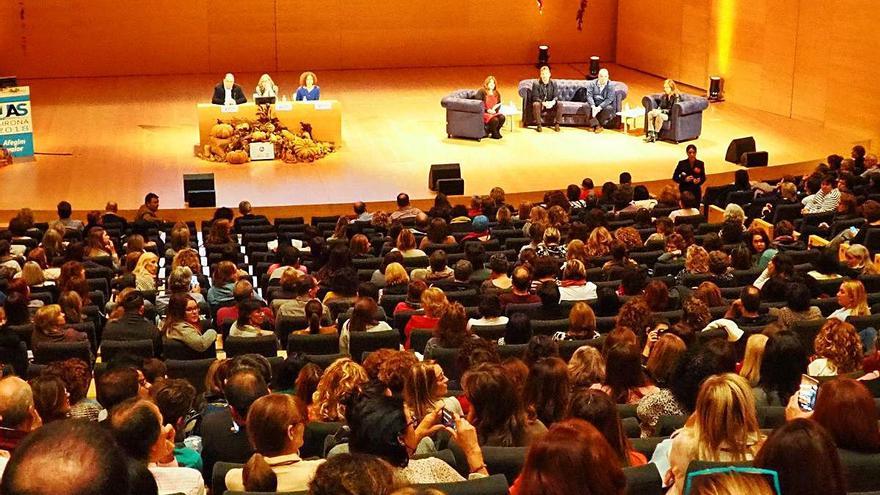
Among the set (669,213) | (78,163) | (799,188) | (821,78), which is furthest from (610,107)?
(78,163)

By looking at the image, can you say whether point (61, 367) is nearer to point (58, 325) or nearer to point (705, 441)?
point (58, 325)

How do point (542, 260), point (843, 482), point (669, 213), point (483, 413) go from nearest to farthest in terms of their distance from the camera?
point (843, 482) < point (483, 413) < point (542, 260) < point (669, 213)

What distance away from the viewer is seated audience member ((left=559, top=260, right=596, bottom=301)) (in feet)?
26.7

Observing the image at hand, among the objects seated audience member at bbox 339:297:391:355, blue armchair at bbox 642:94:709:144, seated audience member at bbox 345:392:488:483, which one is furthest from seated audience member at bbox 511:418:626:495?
blue armchair at bbox 642:94:709:144

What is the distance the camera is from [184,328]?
23.7ft

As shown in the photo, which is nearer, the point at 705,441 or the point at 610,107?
the point at 705,441

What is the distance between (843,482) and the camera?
2922 mm

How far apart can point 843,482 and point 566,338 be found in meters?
3.82

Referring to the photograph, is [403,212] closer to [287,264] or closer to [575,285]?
[287,264]

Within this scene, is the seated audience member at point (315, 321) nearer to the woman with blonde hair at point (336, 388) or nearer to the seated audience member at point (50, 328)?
the seated audience member at point (50, 328)

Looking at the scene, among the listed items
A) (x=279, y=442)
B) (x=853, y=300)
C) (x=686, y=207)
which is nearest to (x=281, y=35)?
(x=686, y=207)

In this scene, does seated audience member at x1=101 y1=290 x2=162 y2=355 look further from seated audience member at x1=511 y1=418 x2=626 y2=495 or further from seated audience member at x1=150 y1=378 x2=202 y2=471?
seated audience member at x1=511 y1=418 x2=626 y2=495

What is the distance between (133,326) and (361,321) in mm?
1513

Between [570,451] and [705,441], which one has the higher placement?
[570,451]
